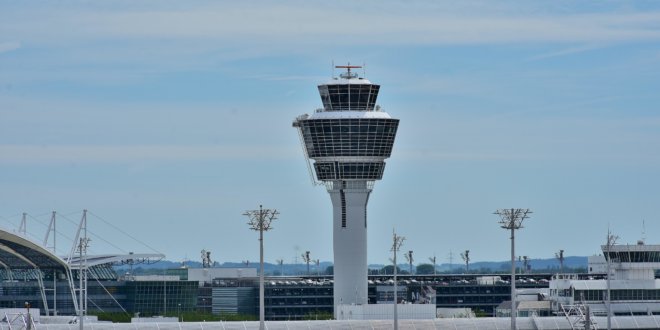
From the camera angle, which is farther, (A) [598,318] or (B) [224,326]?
(A) [598,318]

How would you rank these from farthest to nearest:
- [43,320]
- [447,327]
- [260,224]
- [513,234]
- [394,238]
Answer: [43,320] → [447,327] → [394,238] → [513,234] → [260,224]

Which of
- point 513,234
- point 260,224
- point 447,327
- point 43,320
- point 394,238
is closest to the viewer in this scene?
point 260,224

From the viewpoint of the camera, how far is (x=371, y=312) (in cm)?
19988

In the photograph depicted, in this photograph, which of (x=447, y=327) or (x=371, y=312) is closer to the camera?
(x=447, y=327)

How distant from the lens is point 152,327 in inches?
6442

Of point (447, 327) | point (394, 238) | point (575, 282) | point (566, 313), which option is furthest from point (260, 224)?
point (575, 282)

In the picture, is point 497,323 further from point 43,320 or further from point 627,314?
point 43,320

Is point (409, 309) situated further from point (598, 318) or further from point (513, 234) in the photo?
point (513, 234)

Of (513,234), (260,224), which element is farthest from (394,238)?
(260,224)

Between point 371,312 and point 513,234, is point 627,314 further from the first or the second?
point 513,234

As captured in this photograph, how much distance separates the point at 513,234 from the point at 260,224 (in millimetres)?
25977

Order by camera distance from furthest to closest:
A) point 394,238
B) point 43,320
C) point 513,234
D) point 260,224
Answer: point 43,320 → point 394,238 → point 513,234 → point 260,224

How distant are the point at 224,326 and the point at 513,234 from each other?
108 ft

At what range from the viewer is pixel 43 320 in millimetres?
192625
